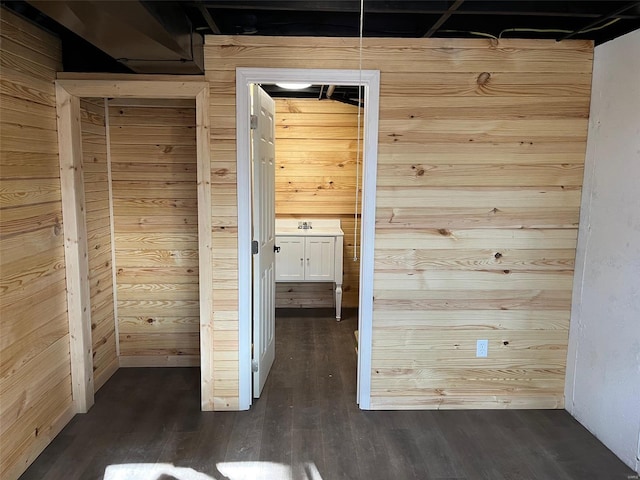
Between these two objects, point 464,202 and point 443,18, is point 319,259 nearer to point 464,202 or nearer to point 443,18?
point 464,202

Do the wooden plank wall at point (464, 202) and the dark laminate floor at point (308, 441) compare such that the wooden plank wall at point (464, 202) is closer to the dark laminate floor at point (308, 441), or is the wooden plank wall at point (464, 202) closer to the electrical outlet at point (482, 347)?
the electrical outlet at point (482, 347)

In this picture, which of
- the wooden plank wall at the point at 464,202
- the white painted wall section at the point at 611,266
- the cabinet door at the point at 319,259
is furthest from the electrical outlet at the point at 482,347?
the cabinet door at the point at 319,259

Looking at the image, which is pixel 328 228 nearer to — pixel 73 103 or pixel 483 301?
pixel 483 301

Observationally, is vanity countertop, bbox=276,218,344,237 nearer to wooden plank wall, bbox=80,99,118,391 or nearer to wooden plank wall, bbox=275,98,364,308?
wooden plank wall, bbox=275,98,364,308

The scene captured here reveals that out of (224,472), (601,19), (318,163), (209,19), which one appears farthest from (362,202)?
(318,163)

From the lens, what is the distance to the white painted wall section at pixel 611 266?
233 cm

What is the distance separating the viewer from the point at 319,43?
2.57 m

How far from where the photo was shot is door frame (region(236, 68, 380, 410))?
2.58 meters

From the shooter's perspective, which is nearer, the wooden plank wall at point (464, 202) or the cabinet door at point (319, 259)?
the wooden plank wall at point (464, 202)

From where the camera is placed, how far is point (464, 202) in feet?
8.96

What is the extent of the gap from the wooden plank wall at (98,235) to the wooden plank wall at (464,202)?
92 cm

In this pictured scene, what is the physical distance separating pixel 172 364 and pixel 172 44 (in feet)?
7.72

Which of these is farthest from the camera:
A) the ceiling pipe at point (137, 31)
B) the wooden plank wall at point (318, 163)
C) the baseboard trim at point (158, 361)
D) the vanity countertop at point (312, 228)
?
the wooden plank wall at point (318, 163)

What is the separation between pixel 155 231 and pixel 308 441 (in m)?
1.81
